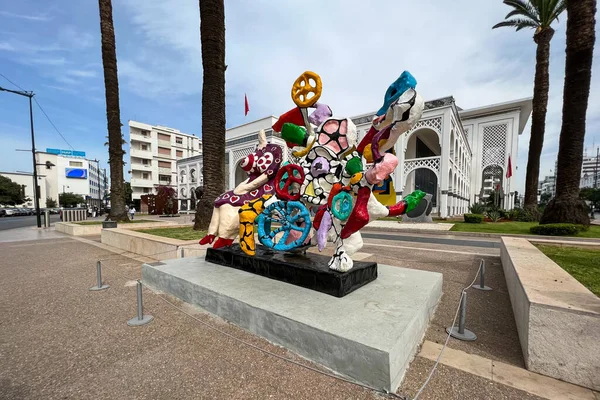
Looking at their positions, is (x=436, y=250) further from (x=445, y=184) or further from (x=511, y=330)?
(x=445, y=184)

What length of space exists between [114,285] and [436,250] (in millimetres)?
8535

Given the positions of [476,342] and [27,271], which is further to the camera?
[27,271]

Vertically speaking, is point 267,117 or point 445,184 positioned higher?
point 267,117

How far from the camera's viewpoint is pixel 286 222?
13.9 ft

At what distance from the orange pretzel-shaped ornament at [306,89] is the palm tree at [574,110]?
39.1 feet

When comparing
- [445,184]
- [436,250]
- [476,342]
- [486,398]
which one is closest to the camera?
[486,398]

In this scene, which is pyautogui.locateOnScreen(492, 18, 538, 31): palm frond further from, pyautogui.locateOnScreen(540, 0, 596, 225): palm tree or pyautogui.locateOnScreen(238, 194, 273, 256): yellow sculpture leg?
pyautogui.locateOnScreen(238, 194, 273, 256): yellow sculpture leg

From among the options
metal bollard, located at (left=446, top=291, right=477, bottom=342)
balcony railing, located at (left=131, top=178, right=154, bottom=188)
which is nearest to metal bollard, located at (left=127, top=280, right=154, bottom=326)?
metal bollard, located at (left=446, top=291, right=477, bottom=342)

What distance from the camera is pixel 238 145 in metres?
29.8

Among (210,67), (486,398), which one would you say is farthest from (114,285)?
(210,67)

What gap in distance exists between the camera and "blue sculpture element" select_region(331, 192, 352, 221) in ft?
11.6

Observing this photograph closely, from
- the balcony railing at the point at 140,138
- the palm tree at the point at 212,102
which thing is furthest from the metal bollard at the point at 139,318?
the balcony railing at the point at 140,138

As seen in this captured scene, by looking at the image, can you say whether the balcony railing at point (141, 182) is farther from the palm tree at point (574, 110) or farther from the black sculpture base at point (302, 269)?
the palm tree at point (574, 110)

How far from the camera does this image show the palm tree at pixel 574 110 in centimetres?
949
